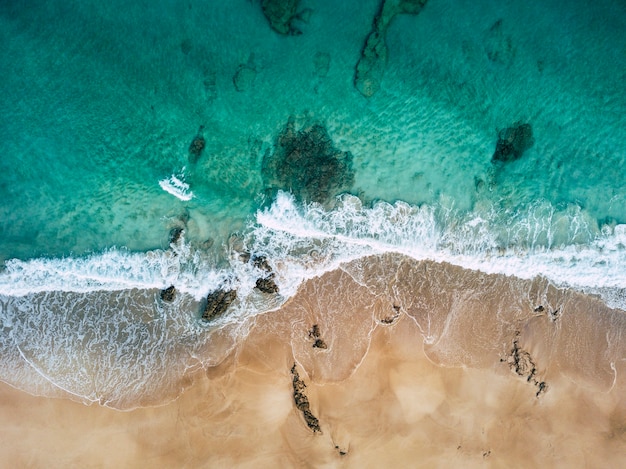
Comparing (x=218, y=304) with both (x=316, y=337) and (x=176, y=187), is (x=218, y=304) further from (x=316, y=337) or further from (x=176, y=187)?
(x=176, y=187)

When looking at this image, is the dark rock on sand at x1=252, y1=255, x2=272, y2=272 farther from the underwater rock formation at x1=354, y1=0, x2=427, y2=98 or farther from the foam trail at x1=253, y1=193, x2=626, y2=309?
the underwater rock formation at x1=354, y1=0, x2=427, y2=98

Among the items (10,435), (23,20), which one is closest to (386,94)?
(23,20)

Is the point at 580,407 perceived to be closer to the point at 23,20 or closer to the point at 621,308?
the point at 621,308

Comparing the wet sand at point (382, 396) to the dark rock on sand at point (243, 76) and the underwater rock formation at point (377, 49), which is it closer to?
the underwater rock formation at point (377, 49)

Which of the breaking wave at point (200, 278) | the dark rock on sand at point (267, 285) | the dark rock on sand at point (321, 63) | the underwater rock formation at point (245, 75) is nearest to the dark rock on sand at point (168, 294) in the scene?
the breaking wave at point (200, 278)

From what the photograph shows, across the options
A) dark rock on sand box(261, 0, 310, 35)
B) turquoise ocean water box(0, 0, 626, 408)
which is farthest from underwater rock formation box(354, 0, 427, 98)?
dark rock on sand box(261, 0, 310, 35)

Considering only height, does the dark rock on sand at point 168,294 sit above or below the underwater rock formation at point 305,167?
below
